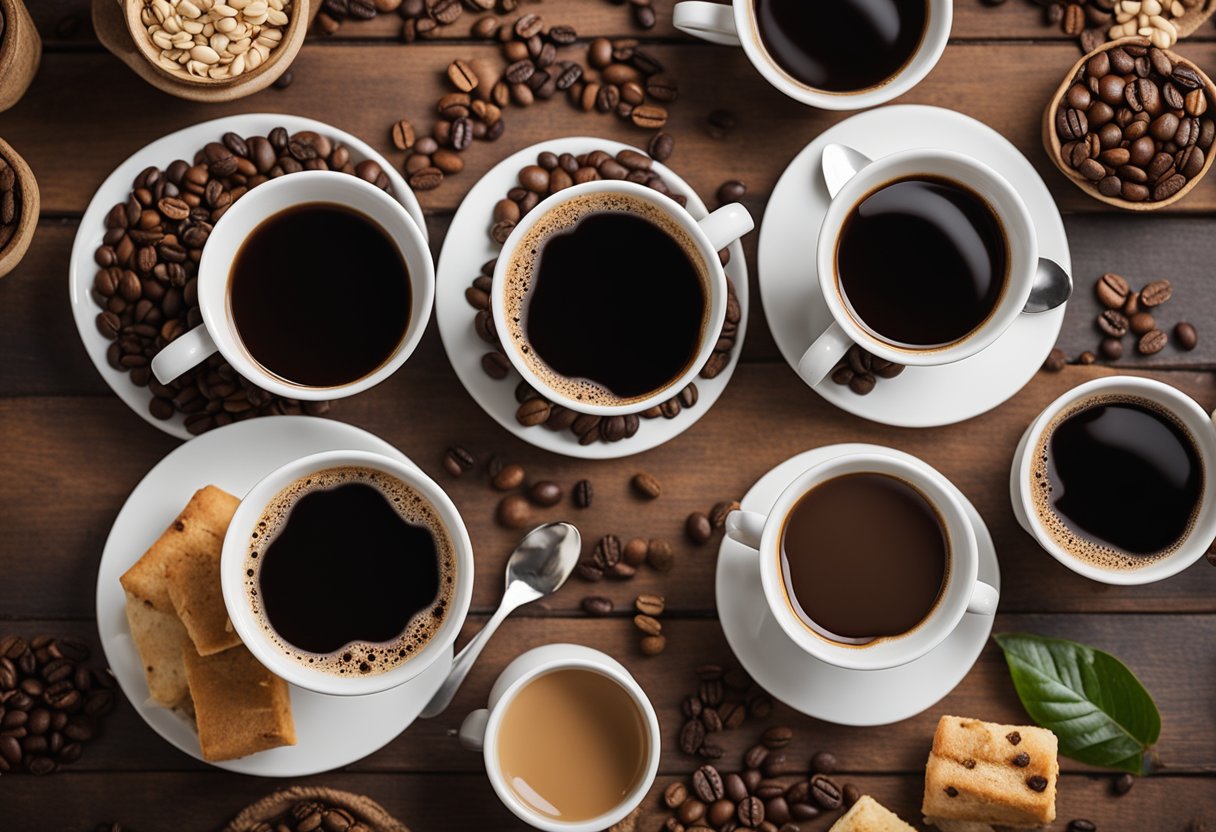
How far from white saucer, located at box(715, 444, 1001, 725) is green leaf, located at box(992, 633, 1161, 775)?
0.35 feet

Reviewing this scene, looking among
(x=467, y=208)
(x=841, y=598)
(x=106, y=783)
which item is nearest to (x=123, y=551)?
(x=106, y=783)

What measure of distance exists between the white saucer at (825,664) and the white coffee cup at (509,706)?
0.22 meters

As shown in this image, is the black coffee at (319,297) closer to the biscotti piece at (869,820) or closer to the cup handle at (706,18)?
the cup handle at (706,18)

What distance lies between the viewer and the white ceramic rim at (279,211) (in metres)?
1.46

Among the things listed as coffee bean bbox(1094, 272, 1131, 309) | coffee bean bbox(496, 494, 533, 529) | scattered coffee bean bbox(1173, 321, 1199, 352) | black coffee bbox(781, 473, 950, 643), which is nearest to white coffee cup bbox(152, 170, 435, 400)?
coffee bean bbox(496, 494, 533, 529)

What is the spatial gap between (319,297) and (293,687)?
0.60 meters

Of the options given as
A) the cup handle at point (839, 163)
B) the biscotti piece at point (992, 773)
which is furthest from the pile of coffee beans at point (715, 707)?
the cup handle at point (839, 163)

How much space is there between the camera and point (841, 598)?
157 cm

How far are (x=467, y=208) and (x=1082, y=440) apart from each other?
105cm

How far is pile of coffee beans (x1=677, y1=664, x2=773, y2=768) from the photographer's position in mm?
→ 1699

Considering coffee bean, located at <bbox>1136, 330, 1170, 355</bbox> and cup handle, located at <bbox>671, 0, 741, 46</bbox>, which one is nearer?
cup handle, located at <bbox>671, 0, 741, 46</bbox>

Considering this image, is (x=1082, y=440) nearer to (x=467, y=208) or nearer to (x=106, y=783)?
(x=467, y=208)

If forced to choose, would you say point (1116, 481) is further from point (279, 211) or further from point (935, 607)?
point (279, 211)

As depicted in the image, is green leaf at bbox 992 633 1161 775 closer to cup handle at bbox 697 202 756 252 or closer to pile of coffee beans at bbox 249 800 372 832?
cup handle at bbox 697 202 756 252
